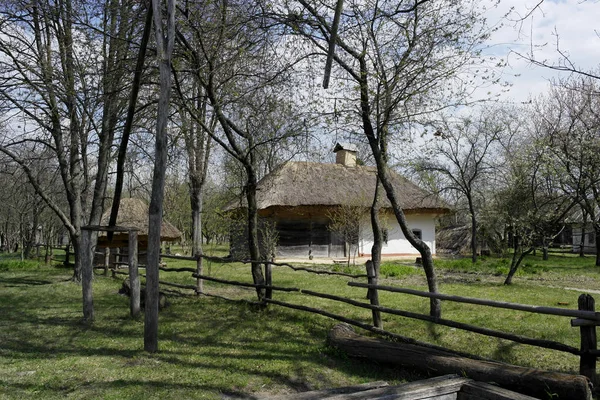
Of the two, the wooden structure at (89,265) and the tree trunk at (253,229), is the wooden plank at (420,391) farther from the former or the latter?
the tree trunk at (253,229)

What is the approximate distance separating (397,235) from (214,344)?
19.7 metres

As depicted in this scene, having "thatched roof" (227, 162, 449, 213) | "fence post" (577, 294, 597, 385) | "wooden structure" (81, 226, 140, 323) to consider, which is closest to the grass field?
"wooden structure" (81, 226, 140, 323)

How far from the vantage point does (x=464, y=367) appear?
481cm

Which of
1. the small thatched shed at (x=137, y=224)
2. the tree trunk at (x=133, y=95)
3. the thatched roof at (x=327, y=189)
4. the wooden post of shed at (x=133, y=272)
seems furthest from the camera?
the thatched roof at (x=327, y=189)

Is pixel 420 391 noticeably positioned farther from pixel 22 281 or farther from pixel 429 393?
pixel 22 281

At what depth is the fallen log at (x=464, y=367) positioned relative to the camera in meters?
4.05

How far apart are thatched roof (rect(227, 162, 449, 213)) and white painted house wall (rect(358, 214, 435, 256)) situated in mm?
882

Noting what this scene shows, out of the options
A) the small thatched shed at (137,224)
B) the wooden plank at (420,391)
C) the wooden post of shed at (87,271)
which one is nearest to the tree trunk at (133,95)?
the wooden post of shed at (87,271)

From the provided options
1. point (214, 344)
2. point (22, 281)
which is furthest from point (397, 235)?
point (214, 344)

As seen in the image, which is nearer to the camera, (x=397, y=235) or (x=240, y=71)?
(x=240, y=71)

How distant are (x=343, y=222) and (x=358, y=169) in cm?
592

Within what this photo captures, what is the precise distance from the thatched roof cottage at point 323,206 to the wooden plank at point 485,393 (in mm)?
16210

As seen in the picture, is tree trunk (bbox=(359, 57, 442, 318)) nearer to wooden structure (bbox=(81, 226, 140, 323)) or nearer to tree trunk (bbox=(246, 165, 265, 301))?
tree trunk (bbox=(246, 165, 265, 301))

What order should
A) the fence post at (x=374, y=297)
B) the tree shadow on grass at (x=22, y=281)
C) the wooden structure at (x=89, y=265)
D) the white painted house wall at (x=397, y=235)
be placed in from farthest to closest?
the white painted house wall at (x=397, y=235), the tree shadow on grass at (x=22, y=281), the wooden structure at (x=89, y=265), the fence post at (x=374, y=297)
